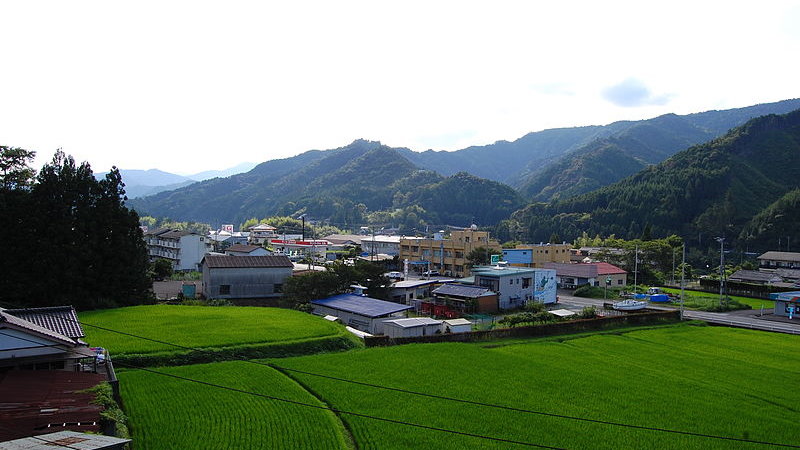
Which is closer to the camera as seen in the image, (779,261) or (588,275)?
(588,275)

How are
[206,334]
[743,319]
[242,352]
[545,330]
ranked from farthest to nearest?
[743,319] → [545,330] → [206,334] → [242,352]

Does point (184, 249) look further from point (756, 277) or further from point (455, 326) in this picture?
point (756, 277)

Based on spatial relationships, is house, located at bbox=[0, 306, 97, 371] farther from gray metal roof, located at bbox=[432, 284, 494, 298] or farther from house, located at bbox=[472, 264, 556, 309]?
house, located at bbox=[472, 264, 556, 309]

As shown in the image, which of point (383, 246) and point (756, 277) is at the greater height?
point (383, 246)

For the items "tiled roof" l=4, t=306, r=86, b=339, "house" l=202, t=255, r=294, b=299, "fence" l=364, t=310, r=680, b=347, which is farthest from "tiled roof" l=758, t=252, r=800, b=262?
"tiled roof" l=4, t=306, r=86, b=339

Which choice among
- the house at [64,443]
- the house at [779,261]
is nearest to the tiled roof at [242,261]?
the house at [64,443]

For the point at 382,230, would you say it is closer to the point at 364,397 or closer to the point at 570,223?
the point at 570,223

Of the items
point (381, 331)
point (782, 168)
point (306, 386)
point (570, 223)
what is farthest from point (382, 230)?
point (306, 386)

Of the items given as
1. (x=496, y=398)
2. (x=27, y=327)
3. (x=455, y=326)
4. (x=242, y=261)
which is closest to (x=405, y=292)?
(x=455, y=326)

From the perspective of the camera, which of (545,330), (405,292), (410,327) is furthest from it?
(405,292)
